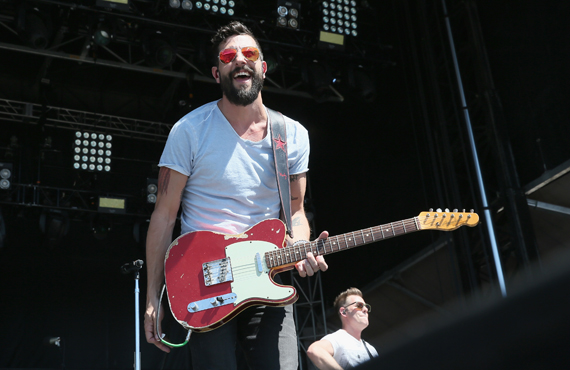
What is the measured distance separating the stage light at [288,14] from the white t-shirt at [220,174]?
5.25 m

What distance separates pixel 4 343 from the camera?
8.72 metres

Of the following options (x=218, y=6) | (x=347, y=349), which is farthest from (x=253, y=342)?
(x=218, y=6)

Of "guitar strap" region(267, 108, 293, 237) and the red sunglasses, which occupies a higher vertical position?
the red sunglasses

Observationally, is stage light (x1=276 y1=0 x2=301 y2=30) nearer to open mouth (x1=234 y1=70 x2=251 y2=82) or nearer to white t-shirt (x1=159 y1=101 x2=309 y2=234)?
open mouth (x1=234 y1=70 x2=251 y2=82)

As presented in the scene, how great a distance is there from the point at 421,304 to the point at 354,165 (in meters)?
2.40

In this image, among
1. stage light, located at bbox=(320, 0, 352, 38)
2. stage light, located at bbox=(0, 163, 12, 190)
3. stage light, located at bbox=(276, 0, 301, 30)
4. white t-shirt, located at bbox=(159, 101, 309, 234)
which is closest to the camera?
white t-shirt, located at bbox=(159, 101, 309, 234)

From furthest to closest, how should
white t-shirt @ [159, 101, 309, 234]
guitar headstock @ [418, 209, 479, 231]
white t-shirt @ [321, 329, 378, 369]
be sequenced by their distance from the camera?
white t-shirt @ [321, 329, 378, 369]
guitar headstock @ [418, 209, 479, 231]
white t-shirt @ [159, 101, 309, 234]

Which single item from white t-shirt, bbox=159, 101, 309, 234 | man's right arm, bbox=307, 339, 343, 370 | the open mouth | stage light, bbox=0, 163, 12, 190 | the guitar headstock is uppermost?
stage light, bbox=0, 163, 12, 190

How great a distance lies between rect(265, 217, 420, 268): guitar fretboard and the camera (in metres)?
2.43

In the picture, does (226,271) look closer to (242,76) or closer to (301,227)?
(301,227)

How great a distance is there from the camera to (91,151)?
28.6ft

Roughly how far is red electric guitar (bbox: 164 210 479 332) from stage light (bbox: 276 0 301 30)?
5.57 metres

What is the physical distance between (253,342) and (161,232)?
2.03 feet

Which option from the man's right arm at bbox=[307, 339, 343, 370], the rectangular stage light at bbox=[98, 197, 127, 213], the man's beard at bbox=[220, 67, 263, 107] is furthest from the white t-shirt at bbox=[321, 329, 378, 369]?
the rectangular stage light at bbox=[98, 197, 127, 213]
